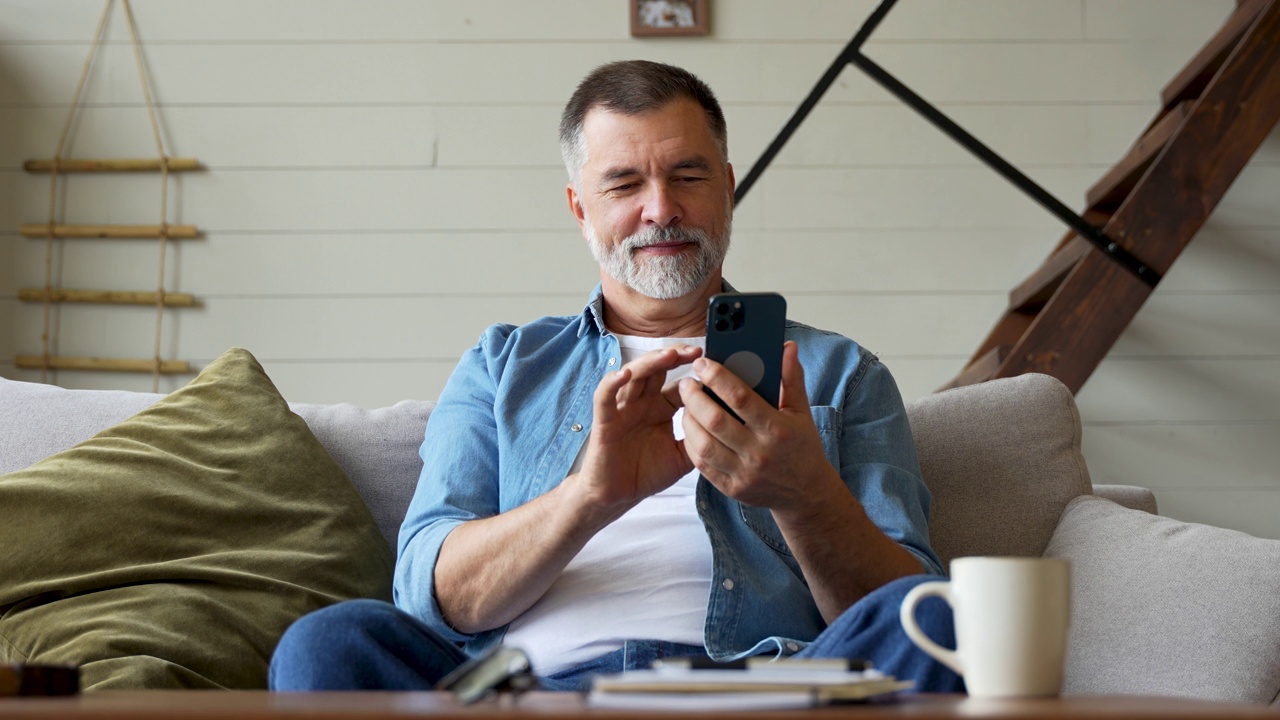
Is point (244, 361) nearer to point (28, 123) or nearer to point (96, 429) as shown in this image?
point (96, 429)

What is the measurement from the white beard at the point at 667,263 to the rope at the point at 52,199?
1893 millimetres

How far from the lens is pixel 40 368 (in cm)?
292

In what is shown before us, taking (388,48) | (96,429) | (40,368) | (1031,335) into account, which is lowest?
(40,368)

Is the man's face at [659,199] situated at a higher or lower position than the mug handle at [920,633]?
higher

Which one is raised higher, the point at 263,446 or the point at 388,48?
the point at 388,48

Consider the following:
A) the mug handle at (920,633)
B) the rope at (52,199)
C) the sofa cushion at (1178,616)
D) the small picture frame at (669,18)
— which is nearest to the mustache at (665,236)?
the sofa cushion at (1178,616)

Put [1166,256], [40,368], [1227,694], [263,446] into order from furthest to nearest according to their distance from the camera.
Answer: [40,368] < [1166,256] < [263,446] < [1227,694]

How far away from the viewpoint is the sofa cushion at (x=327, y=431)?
5.84 ft

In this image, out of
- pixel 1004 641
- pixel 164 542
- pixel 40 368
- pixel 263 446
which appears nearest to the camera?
pixel 1004 641

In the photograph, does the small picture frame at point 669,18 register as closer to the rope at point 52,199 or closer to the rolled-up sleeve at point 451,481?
the rope at point 52,199

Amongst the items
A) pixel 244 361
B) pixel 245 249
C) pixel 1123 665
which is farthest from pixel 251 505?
pixel 245 249

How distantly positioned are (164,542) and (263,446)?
210 mm

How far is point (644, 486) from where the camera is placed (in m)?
1.28

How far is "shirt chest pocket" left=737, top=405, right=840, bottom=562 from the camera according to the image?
4.68ft
